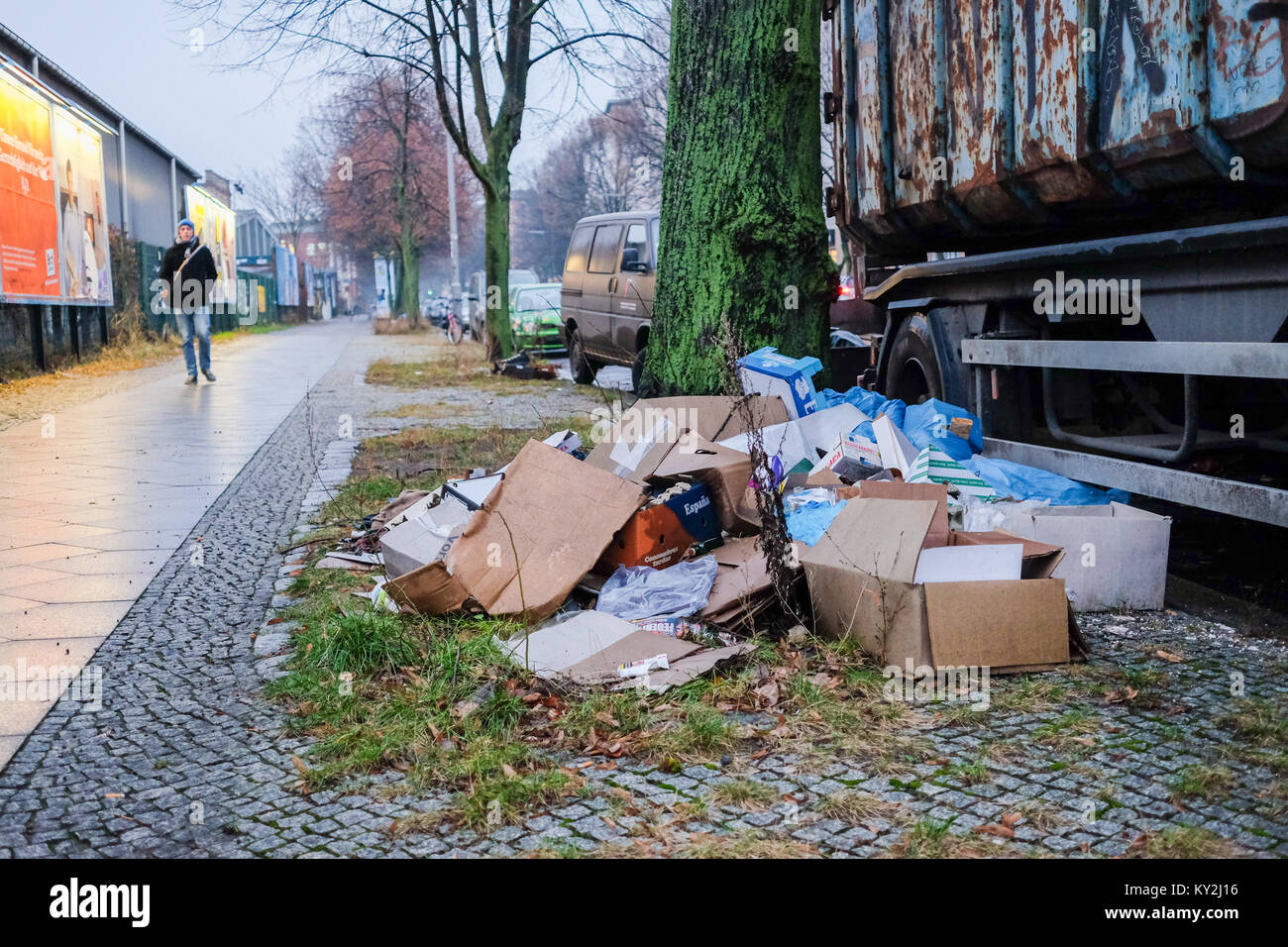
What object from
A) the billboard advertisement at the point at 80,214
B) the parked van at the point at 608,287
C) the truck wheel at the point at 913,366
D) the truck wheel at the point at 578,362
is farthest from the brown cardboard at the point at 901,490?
the billboard advertisement at the point at 80,214

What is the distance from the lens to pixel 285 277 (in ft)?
178

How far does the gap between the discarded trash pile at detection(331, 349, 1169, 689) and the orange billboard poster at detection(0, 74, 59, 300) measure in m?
11.3

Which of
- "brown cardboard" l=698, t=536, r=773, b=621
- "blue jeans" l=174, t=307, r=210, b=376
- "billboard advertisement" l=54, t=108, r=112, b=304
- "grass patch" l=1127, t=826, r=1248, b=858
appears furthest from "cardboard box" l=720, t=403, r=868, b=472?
"billboard advertisement" l=54, t=108, r=112, b=304

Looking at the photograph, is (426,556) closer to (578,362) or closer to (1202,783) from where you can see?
(1202,783)

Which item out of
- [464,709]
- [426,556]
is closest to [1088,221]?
[426,556]

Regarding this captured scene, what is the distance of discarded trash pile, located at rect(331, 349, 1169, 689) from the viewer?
365 cm

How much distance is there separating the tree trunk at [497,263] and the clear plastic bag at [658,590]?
1354 centimetres

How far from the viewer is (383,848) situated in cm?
259

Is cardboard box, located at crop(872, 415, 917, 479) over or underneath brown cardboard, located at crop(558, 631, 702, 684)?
over

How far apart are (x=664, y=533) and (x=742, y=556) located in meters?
0.30

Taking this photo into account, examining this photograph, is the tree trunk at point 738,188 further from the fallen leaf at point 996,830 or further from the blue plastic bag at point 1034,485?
the fallen leaf at point 996,830

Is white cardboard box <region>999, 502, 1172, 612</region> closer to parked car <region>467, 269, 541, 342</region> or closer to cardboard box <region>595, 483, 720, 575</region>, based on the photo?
cardboard box <region>595, 483, 720, 575</region>
